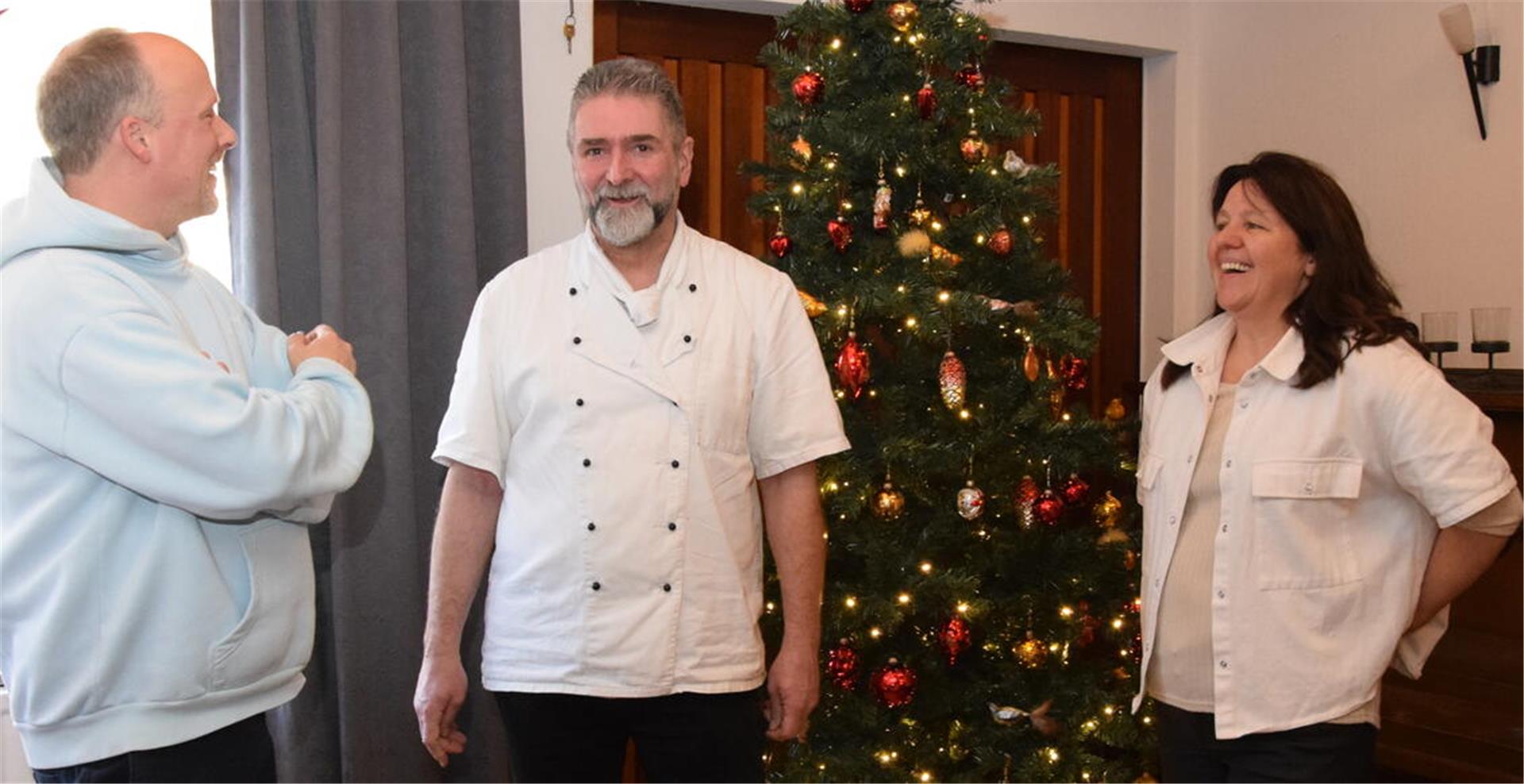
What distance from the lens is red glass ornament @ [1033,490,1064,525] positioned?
2975 millimetres

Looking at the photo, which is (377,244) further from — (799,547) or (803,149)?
(799,547)

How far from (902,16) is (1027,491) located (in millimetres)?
1117

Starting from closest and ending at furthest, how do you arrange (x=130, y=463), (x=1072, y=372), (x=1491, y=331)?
(x=130, y=463) < (x=1072, y=372) < (x=1491, y=331)

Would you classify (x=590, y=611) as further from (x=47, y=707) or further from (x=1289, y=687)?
(x=1289, y=687)

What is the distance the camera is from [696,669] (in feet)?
6.62

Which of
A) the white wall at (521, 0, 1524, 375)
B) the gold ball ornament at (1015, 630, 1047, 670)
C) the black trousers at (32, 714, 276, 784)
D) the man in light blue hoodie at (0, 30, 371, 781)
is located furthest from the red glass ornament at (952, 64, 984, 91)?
the black trousers at (32, 714, 276, 784)

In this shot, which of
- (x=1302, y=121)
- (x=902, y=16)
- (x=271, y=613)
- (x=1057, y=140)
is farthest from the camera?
(x=1057, y=140)

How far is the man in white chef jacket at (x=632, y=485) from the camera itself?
6.65 feet

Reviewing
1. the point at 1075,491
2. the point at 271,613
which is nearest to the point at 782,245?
the point at 1075,491

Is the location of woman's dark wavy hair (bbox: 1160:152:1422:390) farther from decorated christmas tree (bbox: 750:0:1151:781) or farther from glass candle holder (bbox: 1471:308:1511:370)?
glass candle holder (bbox: 1471:308:1511:370)

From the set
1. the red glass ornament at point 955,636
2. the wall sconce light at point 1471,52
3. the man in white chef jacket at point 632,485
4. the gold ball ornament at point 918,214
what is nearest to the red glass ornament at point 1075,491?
the red glass ornament at point 955,636

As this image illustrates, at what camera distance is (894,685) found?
287 cm

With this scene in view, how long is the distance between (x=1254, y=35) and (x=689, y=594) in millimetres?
3290

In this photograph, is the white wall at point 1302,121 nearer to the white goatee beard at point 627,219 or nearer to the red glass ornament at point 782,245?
the red glass ornament at point 782,245
